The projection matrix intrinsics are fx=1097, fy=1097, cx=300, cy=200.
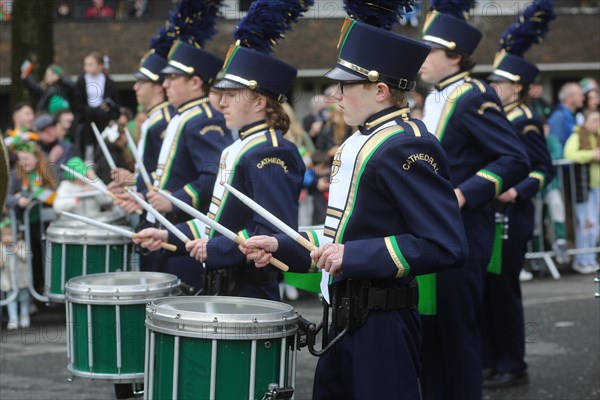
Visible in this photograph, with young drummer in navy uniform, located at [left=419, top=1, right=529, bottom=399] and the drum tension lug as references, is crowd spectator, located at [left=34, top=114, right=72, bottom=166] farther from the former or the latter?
the drum tension lug

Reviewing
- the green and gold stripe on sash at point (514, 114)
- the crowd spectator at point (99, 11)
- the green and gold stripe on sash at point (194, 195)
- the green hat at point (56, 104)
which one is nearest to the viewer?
the green and gold stripe on sash at point (194, 195)

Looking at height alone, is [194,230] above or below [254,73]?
below

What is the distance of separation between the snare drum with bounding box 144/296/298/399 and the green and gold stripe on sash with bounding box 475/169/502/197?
7.41 feet

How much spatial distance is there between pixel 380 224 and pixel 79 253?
3391mm

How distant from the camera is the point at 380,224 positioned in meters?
3.96

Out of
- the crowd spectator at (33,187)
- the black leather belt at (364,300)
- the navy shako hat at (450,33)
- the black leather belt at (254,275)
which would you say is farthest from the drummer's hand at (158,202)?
the crowd spectator at (33,187)

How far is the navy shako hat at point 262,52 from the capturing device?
5.21 metres

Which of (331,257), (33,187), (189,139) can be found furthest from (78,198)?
(331,257)

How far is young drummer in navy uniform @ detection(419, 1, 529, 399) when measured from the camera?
573 centimetres

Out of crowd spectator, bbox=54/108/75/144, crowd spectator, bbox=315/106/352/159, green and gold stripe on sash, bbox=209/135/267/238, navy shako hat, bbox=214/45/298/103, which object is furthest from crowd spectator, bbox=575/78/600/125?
green and gold stripe on sash, bbox=209/135/267/238

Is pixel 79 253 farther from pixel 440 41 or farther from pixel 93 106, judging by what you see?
pixel 93 106

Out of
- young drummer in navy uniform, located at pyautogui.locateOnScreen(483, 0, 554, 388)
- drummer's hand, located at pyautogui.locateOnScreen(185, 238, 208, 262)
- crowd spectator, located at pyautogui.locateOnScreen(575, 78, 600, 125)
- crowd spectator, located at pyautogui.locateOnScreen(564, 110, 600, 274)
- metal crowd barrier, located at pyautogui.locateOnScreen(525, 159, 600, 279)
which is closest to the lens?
drummer's hand, located at pyautogui.locateOnScreen(185, 238, 208, 262)

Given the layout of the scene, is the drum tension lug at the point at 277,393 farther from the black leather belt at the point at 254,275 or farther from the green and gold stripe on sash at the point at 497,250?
the green and gold stripe on sash at the point at 497,250

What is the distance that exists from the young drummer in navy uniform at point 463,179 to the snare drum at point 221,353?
1767mm
